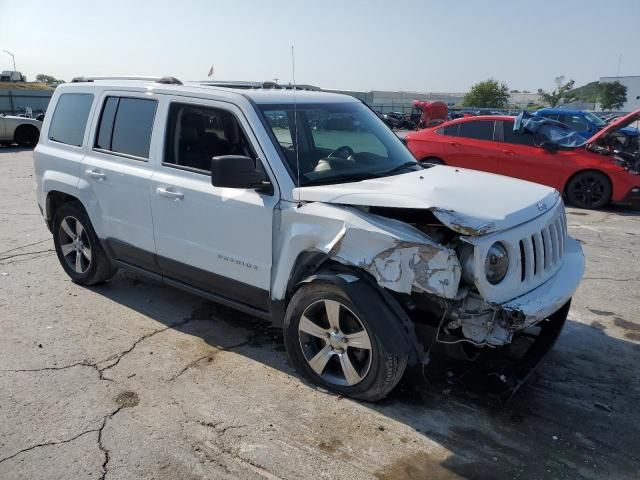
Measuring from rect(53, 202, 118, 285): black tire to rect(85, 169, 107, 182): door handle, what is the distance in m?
0.49

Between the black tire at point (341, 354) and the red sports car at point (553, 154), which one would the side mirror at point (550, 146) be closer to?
the red sports car at point (553, 154)

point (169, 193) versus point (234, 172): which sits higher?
point (234, 172)

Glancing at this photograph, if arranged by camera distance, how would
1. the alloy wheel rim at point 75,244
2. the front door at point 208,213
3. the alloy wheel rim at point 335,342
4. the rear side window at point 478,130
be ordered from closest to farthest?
the alloy wheel rim at point 335,342, the front door at point 208,213, the alloy wheel rim at point 75,244, the rear side window at point 478,130

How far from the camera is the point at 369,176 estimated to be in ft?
13.1

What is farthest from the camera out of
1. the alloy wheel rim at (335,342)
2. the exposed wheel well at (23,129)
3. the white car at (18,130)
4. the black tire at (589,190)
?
the exposed wheel well at (23,129)

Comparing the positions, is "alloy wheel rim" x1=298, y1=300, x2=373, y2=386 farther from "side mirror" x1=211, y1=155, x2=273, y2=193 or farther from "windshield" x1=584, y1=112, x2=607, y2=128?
"windshield" x1=584, y1=112, x2=607, y2=128

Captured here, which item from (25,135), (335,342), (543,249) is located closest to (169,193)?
(335,342)

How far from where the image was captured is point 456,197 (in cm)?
334

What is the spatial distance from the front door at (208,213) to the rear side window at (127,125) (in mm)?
294

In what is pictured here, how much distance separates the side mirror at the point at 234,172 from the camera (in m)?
3.45

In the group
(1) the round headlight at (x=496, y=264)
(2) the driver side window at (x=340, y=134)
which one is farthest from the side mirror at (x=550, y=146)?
(1) the round headlight at (x=496, y=264)

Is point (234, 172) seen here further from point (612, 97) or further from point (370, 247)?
point (612, 97)

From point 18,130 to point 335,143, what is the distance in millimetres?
18830

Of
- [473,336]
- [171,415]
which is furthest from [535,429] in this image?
[171,415]
